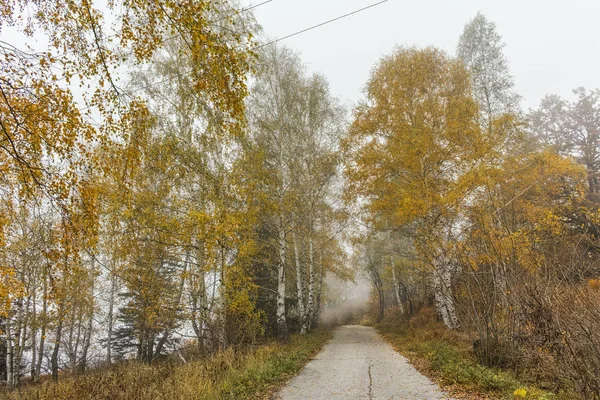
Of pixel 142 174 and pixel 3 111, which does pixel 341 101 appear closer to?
pixel 142 174

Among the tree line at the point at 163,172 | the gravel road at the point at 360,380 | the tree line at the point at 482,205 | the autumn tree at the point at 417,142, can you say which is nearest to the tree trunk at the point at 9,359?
the tree line at the point at 163,172

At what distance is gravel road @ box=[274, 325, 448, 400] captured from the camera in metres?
5.20

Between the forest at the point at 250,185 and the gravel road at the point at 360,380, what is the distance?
1644mm

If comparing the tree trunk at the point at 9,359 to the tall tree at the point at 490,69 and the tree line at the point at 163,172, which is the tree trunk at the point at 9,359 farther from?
the tall tree at the point at 490,69

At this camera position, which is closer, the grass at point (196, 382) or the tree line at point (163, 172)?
the tree line at point (163, 172)

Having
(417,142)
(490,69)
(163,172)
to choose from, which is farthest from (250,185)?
(490,69)

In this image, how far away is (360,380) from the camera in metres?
6.14

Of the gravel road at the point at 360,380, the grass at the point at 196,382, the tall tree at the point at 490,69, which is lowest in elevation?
the gravel road at the point at 360,380

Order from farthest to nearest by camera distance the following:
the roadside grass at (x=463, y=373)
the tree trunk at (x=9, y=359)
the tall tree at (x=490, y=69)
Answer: the tall tree at (x=490, y=69) < the tree trunk at (x=9, y=359) < the roadside grass at (x=463, y=373)

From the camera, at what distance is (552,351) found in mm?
4520

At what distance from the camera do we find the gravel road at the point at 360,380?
5195 mm

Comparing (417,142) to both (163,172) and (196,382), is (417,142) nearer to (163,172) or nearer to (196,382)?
(163,172)

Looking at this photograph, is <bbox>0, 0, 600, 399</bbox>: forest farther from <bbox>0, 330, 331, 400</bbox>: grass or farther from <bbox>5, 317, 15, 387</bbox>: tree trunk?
<bbox>0, 330, 331, 400</bbox>: grass

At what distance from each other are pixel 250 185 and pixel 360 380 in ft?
19.4
